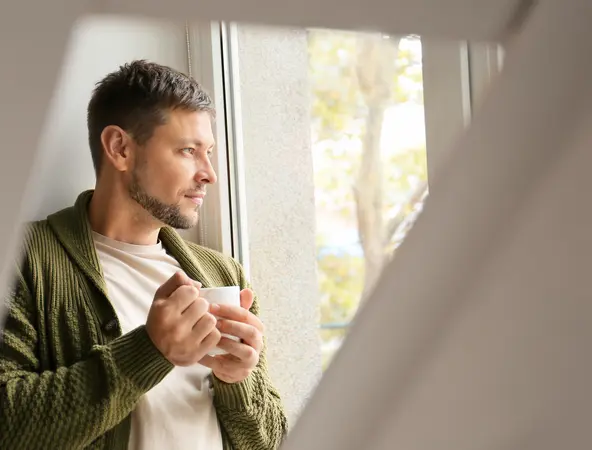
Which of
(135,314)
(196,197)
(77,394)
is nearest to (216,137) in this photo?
(196,197)

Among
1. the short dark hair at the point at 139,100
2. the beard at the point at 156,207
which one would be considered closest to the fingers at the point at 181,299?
the beard at the point at 156,207

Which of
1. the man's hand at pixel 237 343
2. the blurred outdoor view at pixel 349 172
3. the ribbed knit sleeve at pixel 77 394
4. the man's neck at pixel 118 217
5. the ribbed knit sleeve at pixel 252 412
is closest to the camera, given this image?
the ribbed knit sleeve at pixel 77 394

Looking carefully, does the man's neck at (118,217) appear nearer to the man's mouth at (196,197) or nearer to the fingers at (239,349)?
the man's mouth at (196,197)

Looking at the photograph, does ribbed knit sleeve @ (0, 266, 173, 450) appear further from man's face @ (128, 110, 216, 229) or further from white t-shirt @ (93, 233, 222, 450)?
man's face @ (128, 110, 216, 229)

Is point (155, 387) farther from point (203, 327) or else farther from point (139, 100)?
point (139, 100)

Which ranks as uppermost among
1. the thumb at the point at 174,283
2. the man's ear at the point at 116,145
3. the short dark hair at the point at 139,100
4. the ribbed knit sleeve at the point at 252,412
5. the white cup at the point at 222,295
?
the short dark hair at the point at 139,100

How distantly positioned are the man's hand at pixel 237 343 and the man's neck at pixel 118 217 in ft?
0.93

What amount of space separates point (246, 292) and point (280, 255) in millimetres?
384

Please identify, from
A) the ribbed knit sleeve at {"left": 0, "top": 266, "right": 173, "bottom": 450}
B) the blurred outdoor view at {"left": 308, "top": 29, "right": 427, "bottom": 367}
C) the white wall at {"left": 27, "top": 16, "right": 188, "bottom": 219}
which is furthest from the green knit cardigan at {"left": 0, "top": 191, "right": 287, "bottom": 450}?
the blurred outdoor view at {"left": 308, "top": 29, "right": 427, "bottom": 367}

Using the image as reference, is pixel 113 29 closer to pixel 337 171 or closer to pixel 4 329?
pixel 337 171

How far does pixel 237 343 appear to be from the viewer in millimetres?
1312

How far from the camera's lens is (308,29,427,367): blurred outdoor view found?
1.71 m

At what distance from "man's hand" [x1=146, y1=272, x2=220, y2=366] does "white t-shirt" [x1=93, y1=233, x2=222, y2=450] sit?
17 cm

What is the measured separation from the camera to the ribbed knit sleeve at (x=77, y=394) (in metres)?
1.19
